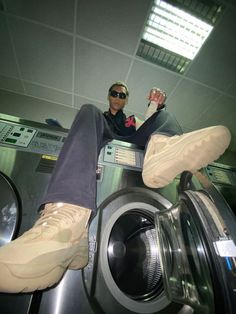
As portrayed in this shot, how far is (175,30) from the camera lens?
1.70 metres

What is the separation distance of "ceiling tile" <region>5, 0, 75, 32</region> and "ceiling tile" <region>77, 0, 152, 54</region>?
0.09 metres

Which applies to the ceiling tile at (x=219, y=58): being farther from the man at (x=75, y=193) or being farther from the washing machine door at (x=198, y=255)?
the washing machine door at (x=198, y=255)

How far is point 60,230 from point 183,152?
17.2 inches

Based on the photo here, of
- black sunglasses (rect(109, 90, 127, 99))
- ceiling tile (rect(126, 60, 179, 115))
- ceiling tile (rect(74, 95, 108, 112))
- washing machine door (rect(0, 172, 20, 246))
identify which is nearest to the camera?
washing machine door (rect(0, 172, 20, 246))

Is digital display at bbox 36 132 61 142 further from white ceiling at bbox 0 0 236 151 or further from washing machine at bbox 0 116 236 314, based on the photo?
white ceiling at bbox 0 0 236 151

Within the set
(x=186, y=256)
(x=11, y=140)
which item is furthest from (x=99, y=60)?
(x=186, y=256)

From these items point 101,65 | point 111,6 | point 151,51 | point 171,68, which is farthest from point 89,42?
point 171,68

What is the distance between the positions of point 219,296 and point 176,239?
11.2 inches

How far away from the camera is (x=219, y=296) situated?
0.37 m

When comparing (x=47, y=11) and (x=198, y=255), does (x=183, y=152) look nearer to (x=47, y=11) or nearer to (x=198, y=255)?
(x=198, y=255)

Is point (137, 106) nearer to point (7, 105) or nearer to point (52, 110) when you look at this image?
point (52, 110)

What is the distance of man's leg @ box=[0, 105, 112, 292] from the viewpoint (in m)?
0.38

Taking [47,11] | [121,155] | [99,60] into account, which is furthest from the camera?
[99,60]

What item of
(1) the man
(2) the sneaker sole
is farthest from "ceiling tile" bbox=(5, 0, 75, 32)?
(2) the sneaker sole
